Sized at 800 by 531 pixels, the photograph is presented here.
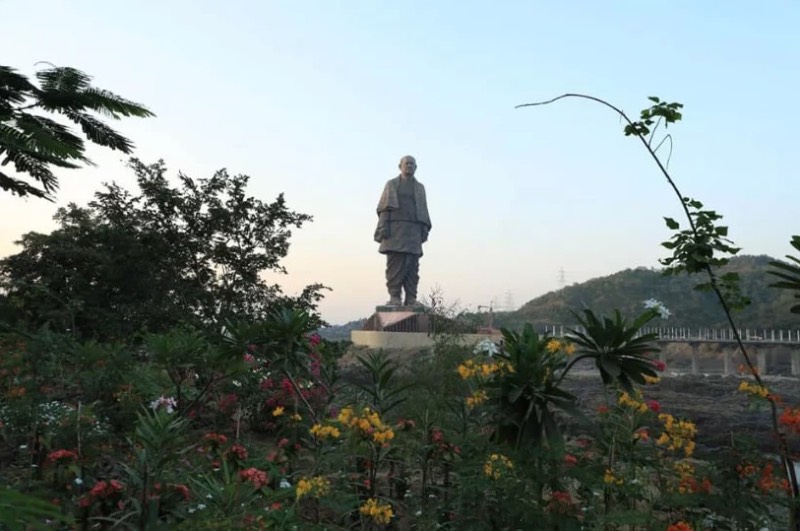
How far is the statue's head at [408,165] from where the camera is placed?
28.0 m

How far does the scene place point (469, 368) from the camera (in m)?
3.62

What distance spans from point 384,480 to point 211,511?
2466mm

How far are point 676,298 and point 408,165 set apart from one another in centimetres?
5510

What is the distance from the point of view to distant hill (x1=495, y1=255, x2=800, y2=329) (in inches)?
2346

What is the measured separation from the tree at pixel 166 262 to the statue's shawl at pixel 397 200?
12.9 m

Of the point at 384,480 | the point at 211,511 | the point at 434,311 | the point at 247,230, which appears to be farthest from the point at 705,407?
the point at 211,511

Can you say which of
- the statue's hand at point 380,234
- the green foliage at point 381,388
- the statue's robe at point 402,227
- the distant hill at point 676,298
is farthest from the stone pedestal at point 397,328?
the distant hill at point 676,298

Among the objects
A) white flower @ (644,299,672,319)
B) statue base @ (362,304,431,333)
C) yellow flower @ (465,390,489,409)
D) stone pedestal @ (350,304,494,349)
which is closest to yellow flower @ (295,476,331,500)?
yellow flower @ (465,390,489,409)

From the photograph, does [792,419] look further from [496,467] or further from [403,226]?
[403,226]

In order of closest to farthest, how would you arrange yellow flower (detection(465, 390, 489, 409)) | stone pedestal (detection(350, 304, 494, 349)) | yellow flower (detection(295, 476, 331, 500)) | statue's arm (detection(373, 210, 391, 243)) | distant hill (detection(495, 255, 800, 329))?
yellow flower (detection(295, 476, 331, 500)) → yellow flower (detection(465, 390, 489, 409)) → stone pedestal (detection(350, 304, 494, 349)) → statue's arm (detection(373, 210, 391, 243)) → distant hill (detection(495, 255, 800, 329))

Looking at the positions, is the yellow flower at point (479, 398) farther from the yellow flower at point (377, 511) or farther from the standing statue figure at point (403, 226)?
the standing statue figure at point (403, 226)

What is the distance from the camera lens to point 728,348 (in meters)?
48.7

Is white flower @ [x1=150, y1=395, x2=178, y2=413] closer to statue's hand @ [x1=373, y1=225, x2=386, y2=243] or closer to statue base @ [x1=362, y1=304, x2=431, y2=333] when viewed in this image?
statue base @ [x1=362, y1=304, x2=431, y2=333]

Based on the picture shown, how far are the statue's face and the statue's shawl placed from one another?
326 mm
